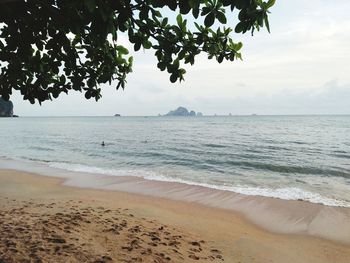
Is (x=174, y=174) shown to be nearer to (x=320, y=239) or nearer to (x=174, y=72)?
(x=320, y=239)

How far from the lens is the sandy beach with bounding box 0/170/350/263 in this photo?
21.2 feet

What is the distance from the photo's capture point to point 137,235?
304 inches

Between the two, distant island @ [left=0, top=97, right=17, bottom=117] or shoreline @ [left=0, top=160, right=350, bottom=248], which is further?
distant island @ [left=0, top=97, right=17, bottom=117]

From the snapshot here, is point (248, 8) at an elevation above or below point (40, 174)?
above

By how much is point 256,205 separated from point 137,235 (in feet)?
20.0

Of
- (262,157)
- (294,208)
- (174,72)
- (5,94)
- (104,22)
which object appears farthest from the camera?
(262,157)

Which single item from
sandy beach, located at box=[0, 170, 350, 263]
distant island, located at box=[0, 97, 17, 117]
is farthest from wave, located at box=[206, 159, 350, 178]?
distant island, located at box=[0, 97, 17, 117]

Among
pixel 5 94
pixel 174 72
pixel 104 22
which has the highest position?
pixel 104 22

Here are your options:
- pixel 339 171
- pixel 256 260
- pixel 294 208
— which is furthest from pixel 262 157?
pixel 256 260

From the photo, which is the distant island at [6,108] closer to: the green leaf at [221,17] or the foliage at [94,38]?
the foliage at [94,38]

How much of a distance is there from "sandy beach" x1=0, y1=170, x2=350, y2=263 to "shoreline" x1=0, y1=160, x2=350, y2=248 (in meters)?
0.46

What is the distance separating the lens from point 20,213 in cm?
924

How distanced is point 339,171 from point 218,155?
9.68m

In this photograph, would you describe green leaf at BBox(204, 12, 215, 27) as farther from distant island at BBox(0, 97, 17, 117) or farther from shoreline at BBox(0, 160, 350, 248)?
distant island at BBox(0, 97, 17, 117)
